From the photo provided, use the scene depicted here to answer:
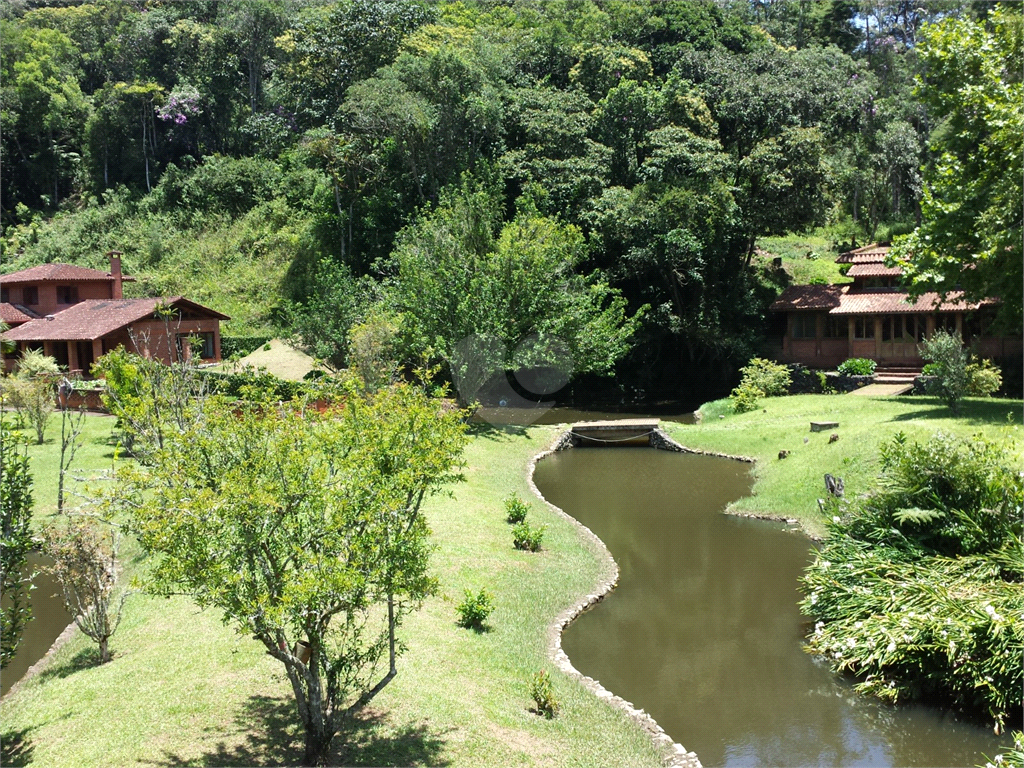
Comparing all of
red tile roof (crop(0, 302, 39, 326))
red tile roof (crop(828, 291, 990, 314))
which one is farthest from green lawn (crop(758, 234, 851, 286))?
red tile roof (crop(0, 302, 39, 326))

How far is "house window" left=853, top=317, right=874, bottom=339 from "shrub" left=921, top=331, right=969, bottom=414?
11.9 meters

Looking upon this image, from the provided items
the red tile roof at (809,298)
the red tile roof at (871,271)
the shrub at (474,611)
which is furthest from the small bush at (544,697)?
the red tile roof at (871,271)

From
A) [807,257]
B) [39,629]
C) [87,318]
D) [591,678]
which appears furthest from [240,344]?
[591,678]

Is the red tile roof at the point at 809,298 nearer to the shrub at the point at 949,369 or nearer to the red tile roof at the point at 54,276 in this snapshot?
the shrub at the point at 949,369

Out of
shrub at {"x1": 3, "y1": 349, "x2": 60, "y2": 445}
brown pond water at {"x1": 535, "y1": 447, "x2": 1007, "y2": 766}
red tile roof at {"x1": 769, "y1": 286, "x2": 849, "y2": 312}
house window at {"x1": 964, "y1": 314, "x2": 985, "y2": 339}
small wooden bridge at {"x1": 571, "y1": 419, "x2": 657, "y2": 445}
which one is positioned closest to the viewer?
brown pond water at {"x1": 535, "y1": 447, "x2": 1007, "y2": 766}

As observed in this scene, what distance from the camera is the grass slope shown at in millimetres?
9438

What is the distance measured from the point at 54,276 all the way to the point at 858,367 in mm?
38799

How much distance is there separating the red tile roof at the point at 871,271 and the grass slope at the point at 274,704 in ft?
104

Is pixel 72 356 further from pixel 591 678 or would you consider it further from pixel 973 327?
pixel 973 327

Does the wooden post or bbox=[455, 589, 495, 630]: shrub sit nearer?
bbox=[455, 589, 495, 630]: shrub

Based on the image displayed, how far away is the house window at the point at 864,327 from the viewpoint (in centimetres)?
4017

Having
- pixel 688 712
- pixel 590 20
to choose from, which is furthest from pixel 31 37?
pixel 688 712

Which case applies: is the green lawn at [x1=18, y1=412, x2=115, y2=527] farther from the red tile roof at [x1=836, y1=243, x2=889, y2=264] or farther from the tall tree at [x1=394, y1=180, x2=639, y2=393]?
the red tile roof at [x1=836, y1=243, x2=889, y2=264]

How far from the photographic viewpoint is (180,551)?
8195mm
